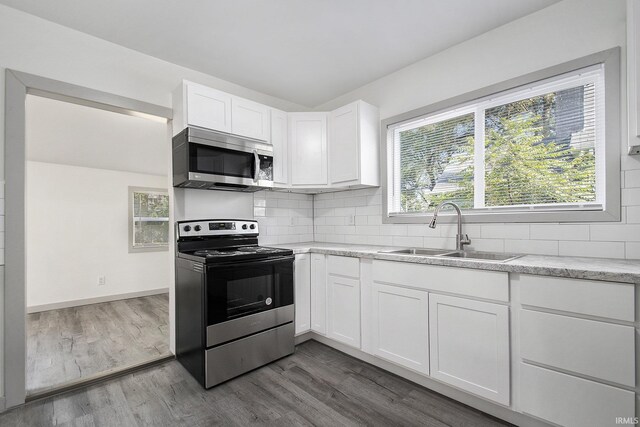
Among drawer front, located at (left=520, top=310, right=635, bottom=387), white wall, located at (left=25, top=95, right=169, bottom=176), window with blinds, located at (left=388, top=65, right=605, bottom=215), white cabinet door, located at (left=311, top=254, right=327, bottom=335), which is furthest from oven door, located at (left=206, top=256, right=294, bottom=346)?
drawer front, located at (left=520, top=310, right=635, bottom=387)

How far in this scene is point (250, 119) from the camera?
285 cm

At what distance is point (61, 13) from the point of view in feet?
6.72

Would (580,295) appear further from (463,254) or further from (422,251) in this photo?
(422,251)

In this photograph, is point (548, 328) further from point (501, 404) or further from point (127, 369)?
point (127, 369)

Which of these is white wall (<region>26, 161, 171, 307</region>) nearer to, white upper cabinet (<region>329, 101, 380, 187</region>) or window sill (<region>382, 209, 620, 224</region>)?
white upper cabinet (<region>329, 101, 380, 187</region>)

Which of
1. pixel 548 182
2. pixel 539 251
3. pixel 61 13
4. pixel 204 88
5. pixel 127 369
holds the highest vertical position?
pixel 61 13

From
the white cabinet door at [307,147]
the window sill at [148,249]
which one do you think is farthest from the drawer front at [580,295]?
the window sill at [148,249]

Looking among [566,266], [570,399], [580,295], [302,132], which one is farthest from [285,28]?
[570,399]

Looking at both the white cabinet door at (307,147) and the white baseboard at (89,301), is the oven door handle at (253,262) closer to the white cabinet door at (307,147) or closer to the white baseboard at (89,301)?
the white cabinet door at (307,147)

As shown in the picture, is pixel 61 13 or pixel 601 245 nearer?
pixel 601 245

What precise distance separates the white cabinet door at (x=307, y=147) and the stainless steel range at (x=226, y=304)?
2.90 feet

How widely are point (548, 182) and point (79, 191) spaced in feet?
19.8

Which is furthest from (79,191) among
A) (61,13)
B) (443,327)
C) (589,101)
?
(589,101)

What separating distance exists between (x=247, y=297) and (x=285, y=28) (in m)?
2.09
